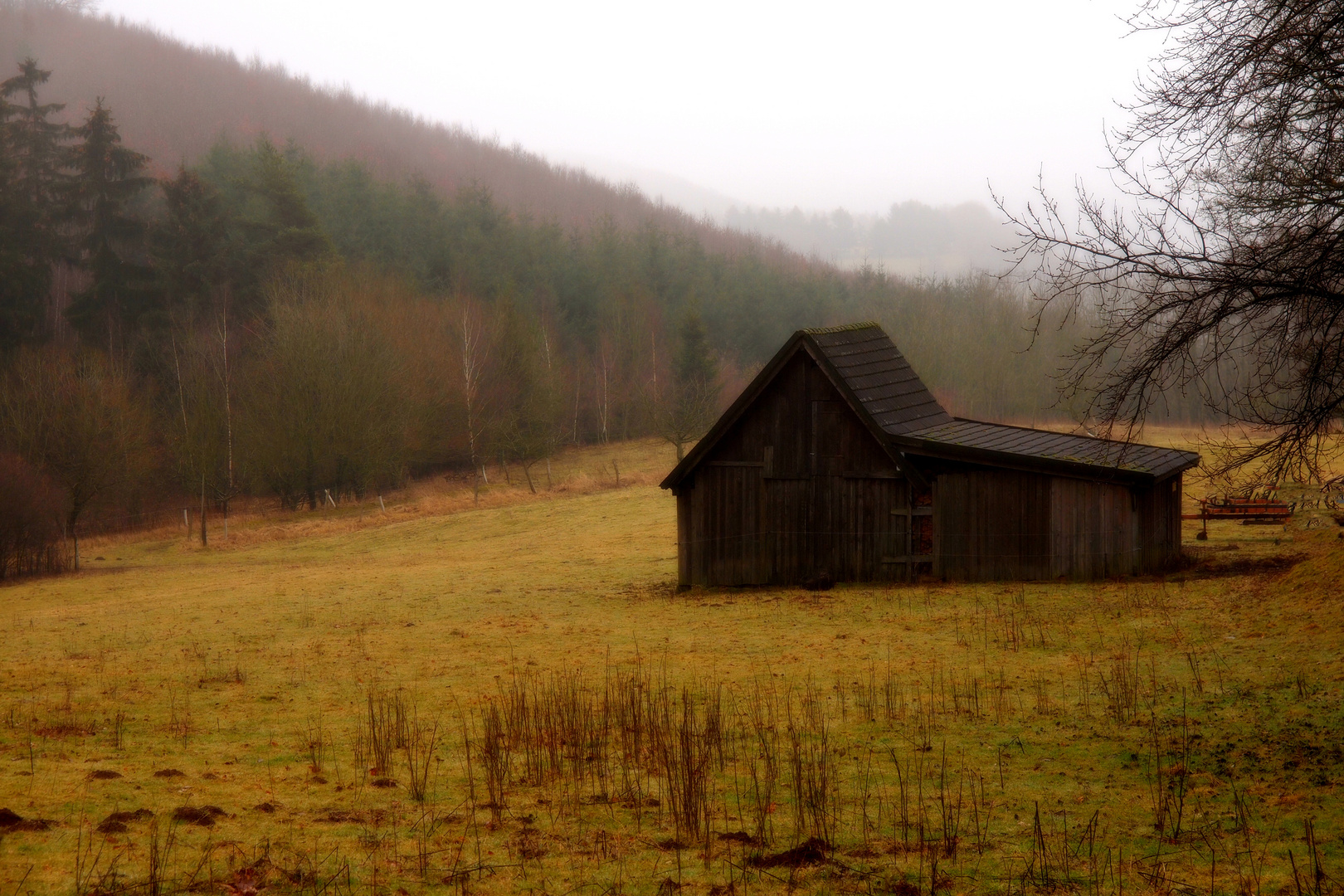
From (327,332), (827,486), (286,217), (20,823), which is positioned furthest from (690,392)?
(20,823)

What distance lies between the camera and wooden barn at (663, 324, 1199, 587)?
21406 mm

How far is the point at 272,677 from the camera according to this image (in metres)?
16.1

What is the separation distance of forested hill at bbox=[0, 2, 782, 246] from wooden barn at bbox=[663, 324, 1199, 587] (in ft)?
294

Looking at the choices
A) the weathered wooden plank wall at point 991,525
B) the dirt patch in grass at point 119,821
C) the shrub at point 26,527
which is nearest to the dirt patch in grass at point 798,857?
the dirt patch in grass at point 119,821

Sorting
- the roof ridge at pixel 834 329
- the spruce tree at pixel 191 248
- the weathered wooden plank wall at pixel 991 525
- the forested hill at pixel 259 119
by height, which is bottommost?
the weathered wooden plank wall at pixel 991 525

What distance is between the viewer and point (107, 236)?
216ft

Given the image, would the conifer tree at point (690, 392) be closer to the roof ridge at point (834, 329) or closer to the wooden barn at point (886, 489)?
the roof ridge at point (834, 329)

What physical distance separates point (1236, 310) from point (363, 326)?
56.6 m

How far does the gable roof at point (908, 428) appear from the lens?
21312 mm

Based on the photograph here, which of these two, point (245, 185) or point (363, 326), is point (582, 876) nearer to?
point (363, 326)

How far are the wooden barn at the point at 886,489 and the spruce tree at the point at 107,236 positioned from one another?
5299 centimetres

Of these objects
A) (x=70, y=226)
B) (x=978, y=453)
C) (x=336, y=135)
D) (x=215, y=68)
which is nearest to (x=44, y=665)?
(x=978, y=453)

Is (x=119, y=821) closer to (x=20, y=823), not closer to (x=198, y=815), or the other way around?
(x=198, y=815)

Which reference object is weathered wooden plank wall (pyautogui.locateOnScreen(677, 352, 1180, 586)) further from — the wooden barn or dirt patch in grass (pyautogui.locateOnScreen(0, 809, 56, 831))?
dirt patch in grass (pyautogui.locateOnScreen(0, 809, 56, 831))
